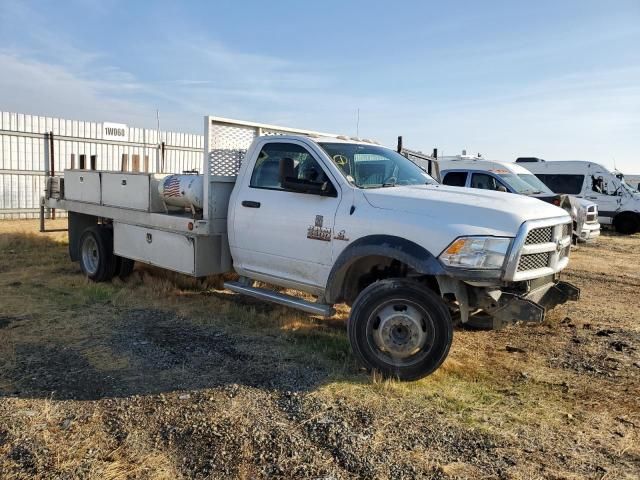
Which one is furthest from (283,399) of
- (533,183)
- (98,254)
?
(533,183)

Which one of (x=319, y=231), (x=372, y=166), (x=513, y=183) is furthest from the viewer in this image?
(x=513, y=183)

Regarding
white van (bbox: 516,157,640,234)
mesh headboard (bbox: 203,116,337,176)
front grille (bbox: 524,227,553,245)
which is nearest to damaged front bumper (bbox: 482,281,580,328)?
front grille (bbox: 524,227,553,245)

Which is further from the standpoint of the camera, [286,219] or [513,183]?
[513,183]

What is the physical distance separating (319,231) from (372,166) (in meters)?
0.96

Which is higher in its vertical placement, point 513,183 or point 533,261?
point 513,183

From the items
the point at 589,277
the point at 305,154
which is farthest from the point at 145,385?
the point at 589,277

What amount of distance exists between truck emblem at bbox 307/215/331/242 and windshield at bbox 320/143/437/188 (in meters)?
0.49

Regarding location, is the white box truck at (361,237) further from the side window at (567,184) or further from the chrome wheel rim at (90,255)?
the side window at (567,184)

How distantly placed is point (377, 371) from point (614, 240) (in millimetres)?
14271

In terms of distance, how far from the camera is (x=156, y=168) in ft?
60.8

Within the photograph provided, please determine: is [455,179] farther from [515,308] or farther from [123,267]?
[515,308]

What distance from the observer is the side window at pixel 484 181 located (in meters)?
12.7

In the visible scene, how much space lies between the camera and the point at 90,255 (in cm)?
825

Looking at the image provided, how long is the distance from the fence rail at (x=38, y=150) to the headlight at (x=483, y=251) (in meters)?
11.4
